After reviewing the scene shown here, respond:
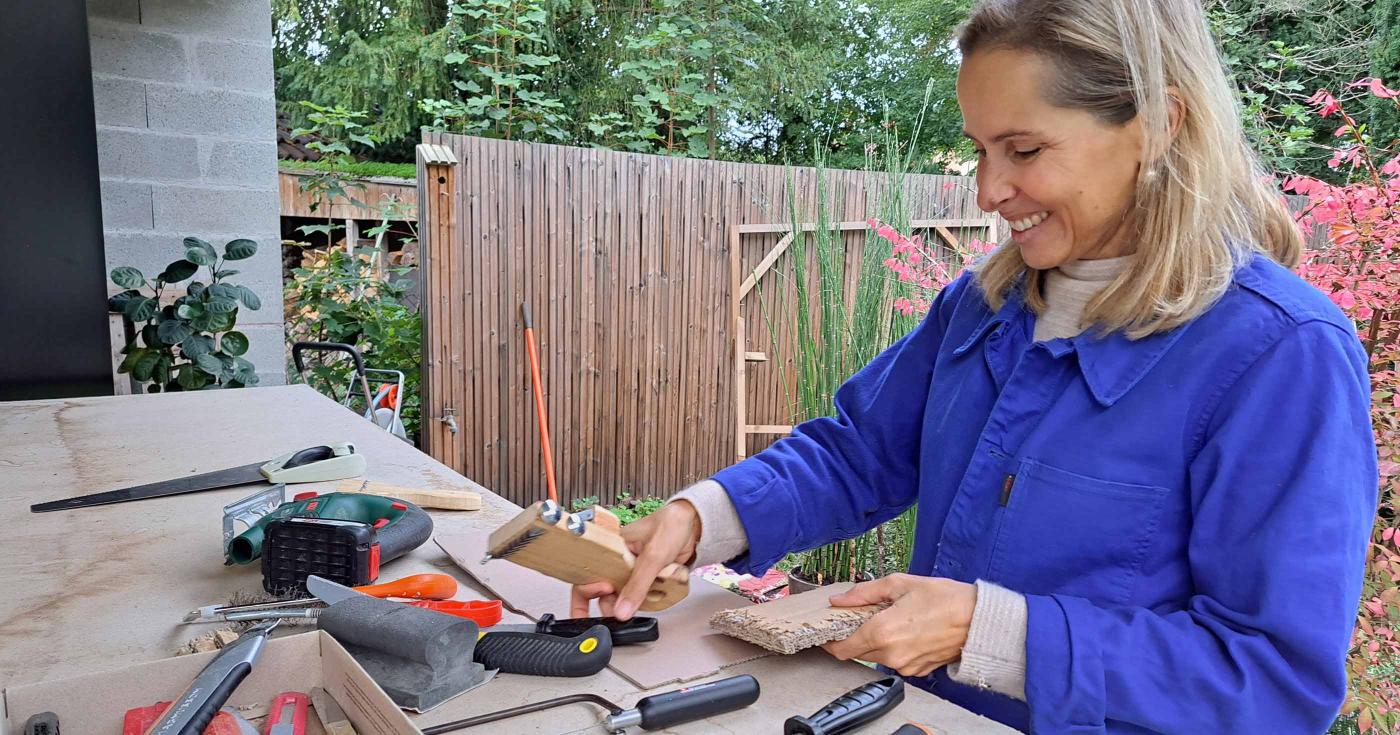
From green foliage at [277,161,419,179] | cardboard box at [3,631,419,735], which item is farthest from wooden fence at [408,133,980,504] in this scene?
cardboard box at [3,631,419,735]

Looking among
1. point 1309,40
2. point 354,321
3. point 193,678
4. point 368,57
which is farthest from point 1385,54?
point 193,678

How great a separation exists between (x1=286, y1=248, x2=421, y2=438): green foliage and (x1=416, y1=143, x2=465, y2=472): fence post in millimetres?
641

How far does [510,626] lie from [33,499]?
1.17m

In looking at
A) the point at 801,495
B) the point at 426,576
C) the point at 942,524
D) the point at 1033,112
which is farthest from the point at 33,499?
the point at 1033,112

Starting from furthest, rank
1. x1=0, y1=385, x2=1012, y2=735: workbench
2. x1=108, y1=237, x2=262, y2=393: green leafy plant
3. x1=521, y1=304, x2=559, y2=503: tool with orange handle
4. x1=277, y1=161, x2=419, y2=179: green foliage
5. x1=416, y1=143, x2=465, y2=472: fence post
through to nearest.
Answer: x1=277, y1=161, x2=419, y2=179: green foliage → x1=521, y1=304, x2=559, y2=503: tool with orange handle → x1=416, y1=143, x2=465, y2=472: fence post → x1=108, y1=237, x2=262, y2=393: green leafy plant → x1=0, y1=385, x2=1012, y2=735: workbench

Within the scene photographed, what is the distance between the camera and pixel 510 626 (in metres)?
1.07

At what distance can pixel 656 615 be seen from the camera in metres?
1.14

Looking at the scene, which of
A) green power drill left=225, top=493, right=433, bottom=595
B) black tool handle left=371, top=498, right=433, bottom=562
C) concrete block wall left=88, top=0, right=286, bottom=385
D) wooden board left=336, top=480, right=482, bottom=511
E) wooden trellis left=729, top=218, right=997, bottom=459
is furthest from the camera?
wooden trellis left=729, top=218, right=997, bottom=459

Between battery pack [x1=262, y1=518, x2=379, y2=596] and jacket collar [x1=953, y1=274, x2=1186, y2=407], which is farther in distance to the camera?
battery pack [x1=262, y1=518, x2=379, y2=596]

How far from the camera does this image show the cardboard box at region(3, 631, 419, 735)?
77cm

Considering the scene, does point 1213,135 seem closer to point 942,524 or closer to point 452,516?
point 942,524

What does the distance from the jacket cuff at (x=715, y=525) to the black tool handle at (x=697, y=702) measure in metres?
0.31

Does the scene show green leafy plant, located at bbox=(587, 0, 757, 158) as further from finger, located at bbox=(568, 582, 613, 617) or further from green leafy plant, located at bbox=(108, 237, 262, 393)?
finger, located at bbox=(568, 582, 613, 617)

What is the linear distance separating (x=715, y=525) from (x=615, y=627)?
0.76 feet
